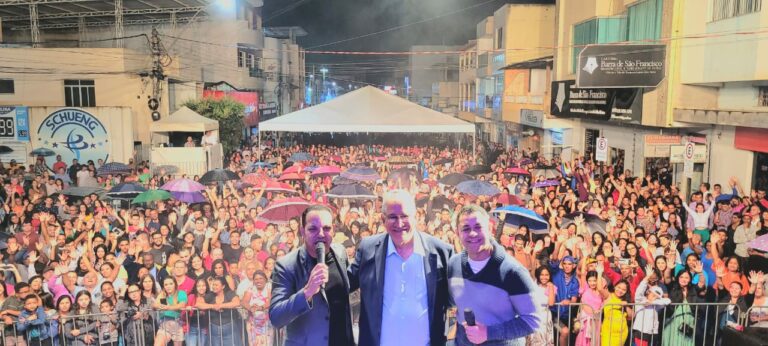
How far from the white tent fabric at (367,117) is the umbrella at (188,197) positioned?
222cm

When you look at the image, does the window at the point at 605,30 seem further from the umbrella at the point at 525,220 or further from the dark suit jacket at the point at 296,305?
the dark suit jacket at the point at 296,305

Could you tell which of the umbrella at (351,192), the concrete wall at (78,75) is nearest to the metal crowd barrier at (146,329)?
the umbrella at (351,192)

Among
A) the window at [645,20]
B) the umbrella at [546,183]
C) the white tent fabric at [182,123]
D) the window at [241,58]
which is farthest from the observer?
the window at [241,58]

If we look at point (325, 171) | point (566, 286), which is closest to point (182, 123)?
point (325, 171)

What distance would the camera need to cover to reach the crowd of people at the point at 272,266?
6.16 m

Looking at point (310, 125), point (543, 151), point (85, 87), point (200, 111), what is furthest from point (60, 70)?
point (543, 151)

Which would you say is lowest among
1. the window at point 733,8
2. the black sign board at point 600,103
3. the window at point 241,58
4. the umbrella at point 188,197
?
the umbrella at point 188,197

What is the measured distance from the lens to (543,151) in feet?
97.2

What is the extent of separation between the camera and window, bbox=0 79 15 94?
1040 inches

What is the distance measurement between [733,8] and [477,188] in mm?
8404

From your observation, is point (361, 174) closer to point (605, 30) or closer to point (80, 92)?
point (605, 30)

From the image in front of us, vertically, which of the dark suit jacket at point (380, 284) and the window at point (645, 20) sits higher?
the window at point (645, 20)

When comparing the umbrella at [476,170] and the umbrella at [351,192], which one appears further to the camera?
the umbrella at [476,170]

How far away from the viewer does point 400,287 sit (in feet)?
10.4
